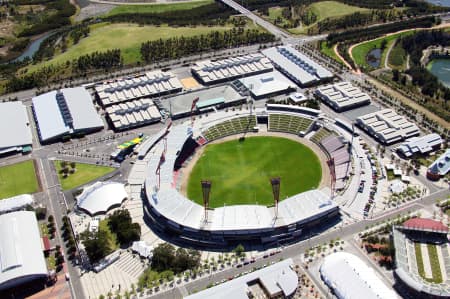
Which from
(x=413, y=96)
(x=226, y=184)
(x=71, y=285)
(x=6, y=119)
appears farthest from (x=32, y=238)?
(x=413, y=96)

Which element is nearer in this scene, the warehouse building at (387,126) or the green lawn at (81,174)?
the green lawn at (81,174)

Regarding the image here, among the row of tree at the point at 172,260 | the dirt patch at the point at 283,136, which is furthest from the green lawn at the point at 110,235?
the dirt patch at the point at 283,136

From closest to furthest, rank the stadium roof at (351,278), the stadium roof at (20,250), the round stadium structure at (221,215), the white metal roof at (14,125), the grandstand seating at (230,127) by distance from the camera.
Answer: the stadium roof at (351,278), the stadium roof at (20,250), the round stadium structure at (221,215), the grandstand seating at (230,127), the white metal roof at (14,125)

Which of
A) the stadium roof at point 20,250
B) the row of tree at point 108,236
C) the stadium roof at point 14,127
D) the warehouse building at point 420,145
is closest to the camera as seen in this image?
the stadium roof at point 20,250

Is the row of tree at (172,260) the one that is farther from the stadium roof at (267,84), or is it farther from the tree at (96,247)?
the stadium roof at (267,84)

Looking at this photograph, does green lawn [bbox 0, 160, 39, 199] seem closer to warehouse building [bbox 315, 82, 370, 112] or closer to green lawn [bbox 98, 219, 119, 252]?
green lawn [bbox 98, 219, 119, 252]

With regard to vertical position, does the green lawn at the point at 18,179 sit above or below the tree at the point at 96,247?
above

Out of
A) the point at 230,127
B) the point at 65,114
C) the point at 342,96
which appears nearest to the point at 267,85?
the point at 342,96
